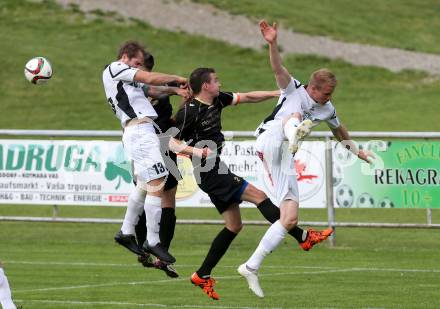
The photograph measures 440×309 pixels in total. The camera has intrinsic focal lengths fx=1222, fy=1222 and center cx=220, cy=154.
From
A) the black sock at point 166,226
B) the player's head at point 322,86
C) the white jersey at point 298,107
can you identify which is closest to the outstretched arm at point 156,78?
the white jersey at point 298,107

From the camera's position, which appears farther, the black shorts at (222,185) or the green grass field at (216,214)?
the green grass field at (216,214)

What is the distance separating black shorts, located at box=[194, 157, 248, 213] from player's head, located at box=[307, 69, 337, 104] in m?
1.34

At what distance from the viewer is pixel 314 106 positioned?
14.5 metres

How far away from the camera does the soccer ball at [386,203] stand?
20969 mm

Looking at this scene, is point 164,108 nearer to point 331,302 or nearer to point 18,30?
point 331,302

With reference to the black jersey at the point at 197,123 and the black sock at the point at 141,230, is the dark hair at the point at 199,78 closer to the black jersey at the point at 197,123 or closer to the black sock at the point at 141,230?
the black jersey at the point at 197,123

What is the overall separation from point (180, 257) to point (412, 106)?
72.7 ft

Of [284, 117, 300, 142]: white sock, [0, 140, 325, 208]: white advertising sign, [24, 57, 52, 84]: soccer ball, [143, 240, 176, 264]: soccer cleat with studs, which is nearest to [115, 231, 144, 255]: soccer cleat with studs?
[143, 240, 176, 264]: soccer cleat with studs

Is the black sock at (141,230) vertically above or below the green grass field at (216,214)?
above

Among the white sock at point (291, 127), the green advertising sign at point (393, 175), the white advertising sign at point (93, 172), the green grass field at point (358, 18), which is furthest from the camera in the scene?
the green grass field at point (358, 18)

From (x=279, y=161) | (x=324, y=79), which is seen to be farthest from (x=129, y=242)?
(x=324, y=79)

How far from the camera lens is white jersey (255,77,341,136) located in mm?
14320

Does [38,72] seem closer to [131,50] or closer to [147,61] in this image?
[131,50]

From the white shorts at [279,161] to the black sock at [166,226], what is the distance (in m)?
1.74
